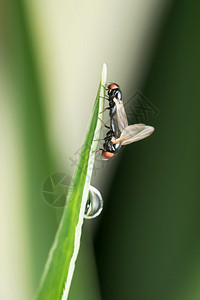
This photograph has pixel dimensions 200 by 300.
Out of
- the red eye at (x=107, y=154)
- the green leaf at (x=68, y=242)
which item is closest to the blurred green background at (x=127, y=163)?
the red eye at (x=107, y=154)

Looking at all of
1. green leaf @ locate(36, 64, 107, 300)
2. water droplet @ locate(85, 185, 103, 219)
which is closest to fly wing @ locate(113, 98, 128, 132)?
water droplet @ locate(85, 185, 103, 219)

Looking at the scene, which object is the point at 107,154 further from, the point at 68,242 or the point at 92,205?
the point at 68,242

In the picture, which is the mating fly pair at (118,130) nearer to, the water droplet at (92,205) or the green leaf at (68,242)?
the water droplet at (92,205)

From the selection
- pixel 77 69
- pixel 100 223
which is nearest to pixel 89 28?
pixel 77 69

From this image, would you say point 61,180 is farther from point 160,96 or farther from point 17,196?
point 160,96

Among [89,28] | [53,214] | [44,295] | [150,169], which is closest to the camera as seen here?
[44,295]

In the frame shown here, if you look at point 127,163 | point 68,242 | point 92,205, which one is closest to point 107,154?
point 127,163
